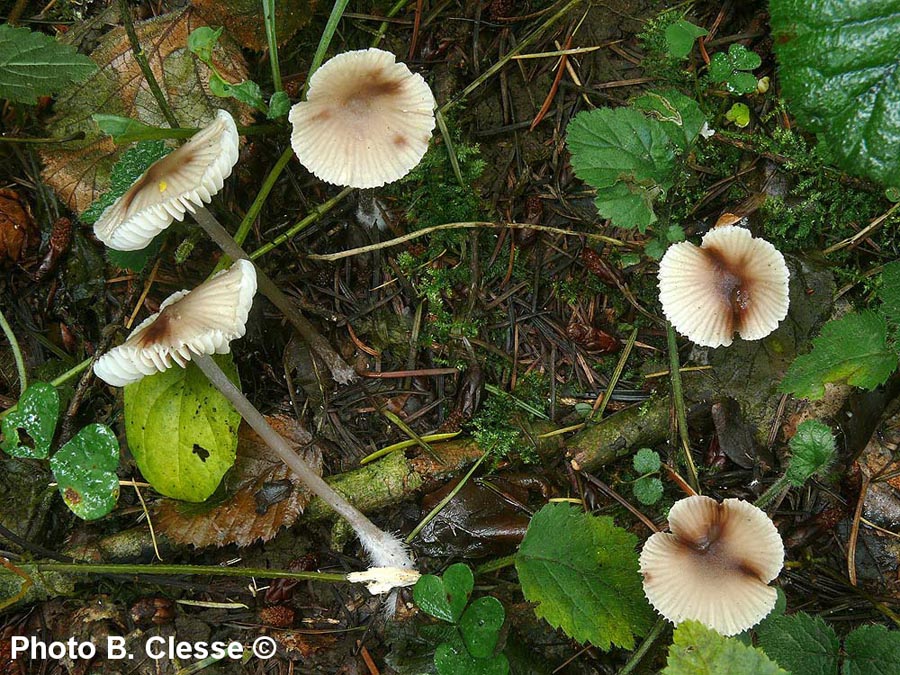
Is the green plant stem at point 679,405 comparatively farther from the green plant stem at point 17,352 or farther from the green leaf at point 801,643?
the green plant stem at point 17,352

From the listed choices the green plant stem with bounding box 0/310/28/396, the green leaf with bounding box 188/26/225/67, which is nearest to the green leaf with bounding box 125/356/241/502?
the green plant stem with bounding box 0/310/28/396

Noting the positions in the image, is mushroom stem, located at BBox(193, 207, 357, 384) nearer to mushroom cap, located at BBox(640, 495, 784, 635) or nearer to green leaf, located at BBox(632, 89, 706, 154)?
mushroom cap, located at BBox(640, 495, 784, 635)

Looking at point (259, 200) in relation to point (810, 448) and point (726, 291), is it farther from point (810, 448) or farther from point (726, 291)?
point (810, 448)

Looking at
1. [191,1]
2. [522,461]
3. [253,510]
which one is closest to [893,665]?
[522,461]

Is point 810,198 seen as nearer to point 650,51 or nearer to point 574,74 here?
point 650,51

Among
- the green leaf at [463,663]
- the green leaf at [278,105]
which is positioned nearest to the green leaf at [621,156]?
the green leaf at [278,105]

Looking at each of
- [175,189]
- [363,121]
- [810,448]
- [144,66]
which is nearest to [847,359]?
[810,448]
